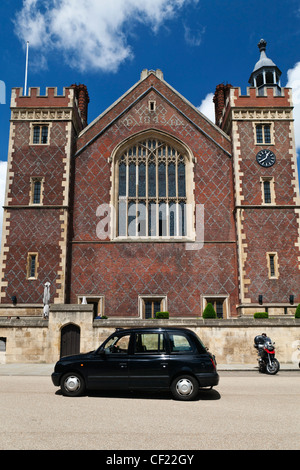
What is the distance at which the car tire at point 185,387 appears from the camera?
30.2 feet

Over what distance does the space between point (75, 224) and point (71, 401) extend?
17049mm

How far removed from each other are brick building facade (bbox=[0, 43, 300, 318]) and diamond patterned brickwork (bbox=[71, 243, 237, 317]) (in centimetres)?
6

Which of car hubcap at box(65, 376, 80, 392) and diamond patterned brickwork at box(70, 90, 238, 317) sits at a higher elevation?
diamond patterned brickwork at box(70, 90, 238, 317)

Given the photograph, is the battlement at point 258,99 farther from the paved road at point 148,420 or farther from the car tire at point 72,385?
the car tire at point 72,385

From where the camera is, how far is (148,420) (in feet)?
22.6

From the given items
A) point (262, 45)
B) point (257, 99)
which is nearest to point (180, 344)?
point (257, 99)

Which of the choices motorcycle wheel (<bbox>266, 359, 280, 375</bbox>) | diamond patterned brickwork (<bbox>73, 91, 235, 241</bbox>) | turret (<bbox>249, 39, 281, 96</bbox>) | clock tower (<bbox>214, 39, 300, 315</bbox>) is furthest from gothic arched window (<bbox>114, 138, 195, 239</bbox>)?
motorcycle wheel (<bbox>266, 359, 280, 375</bbox>)

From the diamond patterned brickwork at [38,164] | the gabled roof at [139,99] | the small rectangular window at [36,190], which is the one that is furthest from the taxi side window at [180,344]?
the gabled roof at [139,99]

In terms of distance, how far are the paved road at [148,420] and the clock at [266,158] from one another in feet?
56.6

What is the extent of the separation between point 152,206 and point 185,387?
1737cm

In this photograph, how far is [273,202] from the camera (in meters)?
24.8

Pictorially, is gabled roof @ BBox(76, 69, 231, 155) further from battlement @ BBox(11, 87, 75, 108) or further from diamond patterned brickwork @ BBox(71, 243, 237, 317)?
diamond patterned brickwork @ BBox(71, 243, 237, 317)

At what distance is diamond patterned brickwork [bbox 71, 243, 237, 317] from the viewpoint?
23.9 metres

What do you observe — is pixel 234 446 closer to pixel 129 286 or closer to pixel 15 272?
pixel 129 286
